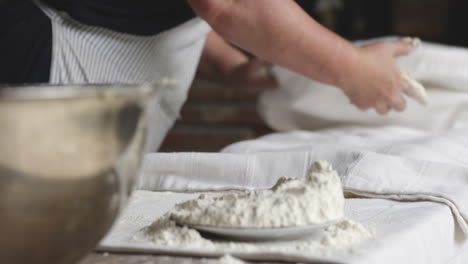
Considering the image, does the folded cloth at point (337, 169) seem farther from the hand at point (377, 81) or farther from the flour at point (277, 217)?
the hand at point (377, 81)

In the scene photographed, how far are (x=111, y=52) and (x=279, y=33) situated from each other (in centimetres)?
33

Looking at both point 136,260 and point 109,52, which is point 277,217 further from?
point 109,52

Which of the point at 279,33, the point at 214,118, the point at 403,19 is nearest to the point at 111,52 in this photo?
the point at 279,33

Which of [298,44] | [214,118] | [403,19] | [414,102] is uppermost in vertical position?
[298,44]

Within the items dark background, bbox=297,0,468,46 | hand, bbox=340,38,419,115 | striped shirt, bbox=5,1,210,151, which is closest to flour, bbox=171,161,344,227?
hand, bbox=340,38,419,115

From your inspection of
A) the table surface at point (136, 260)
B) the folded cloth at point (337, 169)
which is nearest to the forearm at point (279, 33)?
the folded cloth at point (337, 169)

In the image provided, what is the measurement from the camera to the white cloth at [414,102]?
107 centimetres

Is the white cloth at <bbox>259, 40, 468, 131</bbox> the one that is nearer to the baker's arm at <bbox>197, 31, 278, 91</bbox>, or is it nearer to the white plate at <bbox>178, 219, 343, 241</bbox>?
the baker's arm at <bbox>197, 31, 278, 91</bbox>

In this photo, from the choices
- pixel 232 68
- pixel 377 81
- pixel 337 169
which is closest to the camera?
pixel 337 169

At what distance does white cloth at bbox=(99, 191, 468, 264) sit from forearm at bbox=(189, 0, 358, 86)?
239 millimetres

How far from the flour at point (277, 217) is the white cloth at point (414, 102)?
66cm

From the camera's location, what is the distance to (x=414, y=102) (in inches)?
42.4

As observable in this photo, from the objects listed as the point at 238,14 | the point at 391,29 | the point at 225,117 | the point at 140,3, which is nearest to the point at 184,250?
the point at 238,14

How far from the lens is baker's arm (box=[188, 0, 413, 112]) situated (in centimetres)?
73
